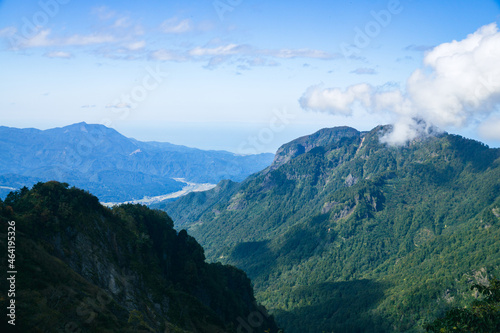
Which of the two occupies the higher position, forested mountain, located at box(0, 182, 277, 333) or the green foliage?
forested mountain, located at box(0, 182, 277, 333)

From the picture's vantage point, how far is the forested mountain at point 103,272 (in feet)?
169

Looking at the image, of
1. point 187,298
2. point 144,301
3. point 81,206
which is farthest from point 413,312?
point 81,206

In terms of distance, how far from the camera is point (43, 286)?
53.1 m

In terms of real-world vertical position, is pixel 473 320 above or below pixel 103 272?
below

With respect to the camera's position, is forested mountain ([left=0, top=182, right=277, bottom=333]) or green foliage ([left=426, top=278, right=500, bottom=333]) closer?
green foliage ([left=426, top=278, right=500, bottom=333])

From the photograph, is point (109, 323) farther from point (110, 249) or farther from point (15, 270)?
point (110, 249)

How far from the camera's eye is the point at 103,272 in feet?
240

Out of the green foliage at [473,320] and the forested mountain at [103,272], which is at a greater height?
the forested mountain at [103,272]

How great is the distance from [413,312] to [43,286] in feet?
636

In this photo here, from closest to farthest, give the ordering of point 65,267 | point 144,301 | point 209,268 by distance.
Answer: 1. point 65,267
2. point 144,301
3. point 209,268

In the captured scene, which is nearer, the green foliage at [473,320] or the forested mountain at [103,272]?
the green foliage at [473,320]

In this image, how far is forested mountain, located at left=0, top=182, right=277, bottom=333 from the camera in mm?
51594

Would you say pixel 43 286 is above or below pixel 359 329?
above

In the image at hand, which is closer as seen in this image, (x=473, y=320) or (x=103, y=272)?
(x=473, y=320)
